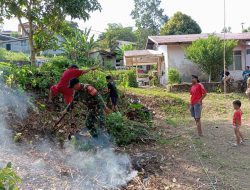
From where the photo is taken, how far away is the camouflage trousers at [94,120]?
689 centimetres

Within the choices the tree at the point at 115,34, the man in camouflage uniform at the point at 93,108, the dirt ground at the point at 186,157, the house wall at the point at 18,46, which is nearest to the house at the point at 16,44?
the house wall at the point at 18,46

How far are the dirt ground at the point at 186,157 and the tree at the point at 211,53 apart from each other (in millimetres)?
7408

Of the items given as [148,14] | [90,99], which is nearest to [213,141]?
[90,99]

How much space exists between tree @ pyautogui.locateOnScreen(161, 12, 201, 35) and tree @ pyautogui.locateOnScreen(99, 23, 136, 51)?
14.1 m

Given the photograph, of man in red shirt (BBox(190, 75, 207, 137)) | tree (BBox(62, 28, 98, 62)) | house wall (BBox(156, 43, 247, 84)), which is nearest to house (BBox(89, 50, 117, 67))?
tree (BBox(62, 28, 98, 62))

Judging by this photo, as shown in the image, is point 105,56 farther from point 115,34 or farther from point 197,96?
point 197,96

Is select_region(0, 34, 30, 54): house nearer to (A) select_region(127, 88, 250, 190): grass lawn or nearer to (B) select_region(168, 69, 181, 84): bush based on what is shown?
(B) select_region(168, 69, 181, 84): bush

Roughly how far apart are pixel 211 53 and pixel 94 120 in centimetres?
1210

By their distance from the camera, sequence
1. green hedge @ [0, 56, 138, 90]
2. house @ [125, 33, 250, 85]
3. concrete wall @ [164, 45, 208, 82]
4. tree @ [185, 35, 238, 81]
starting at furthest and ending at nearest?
concrete wall @ [164, 45, 208, 82], house @ [125, 33, 250, 85], tree @ [185, 35, 238, 81], green hedge @ [0, 56, 138, 90]

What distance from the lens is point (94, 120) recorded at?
6.91 m

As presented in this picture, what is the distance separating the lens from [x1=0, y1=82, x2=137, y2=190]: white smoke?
15.9 feet

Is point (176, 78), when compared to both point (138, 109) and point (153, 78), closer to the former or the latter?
point (153, 78)

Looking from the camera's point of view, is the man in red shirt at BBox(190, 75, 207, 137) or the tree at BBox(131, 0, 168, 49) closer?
the man in red shirt at BBox(190, 75, 207, 137)

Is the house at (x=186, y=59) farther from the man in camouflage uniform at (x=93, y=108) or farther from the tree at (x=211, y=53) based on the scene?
the man in camouflage uniform at (x=93, y=108)
